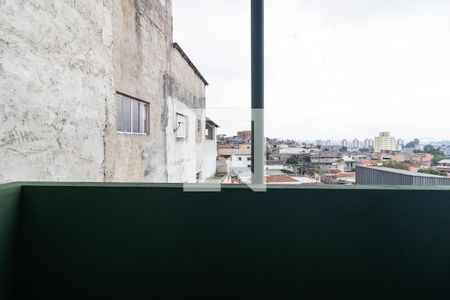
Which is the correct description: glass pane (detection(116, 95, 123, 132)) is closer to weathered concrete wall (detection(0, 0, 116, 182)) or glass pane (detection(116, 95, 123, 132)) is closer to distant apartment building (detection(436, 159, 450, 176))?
weathered concrete wall (detection(0, 0, 116, 182))

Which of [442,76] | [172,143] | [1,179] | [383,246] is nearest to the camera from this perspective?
[383,246]

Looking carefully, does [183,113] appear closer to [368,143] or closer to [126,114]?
[126,114]

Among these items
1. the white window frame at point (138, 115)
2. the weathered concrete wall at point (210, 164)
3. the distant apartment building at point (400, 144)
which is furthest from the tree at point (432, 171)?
the white window frame at point (138, 115)

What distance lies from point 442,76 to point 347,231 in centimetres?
179

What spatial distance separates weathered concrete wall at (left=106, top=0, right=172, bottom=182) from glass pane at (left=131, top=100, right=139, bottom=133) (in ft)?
0.34

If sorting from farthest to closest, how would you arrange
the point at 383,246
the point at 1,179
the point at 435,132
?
1. the point at 435,132
2. the point at 1,179
3. the point at 383,246

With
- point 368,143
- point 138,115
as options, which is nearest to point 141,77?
point 138,115

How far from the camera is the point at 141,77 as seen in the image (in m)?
3.58

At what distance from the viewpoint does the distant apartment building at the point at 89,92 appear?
5.05 feet

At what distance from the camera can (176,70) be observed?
4.80m

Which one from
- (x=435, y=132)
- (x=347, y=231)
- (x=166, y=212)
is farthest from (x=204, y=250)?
(x=435, y=132)

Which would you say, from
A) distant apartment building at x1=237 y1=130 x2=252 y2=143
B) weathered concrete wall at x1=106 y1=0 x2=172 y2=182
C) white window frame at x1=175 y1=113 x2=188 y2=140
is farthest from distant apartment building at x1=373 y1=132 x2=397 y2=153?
white window frame at x1=175 y1=113 x2=188 y2=140

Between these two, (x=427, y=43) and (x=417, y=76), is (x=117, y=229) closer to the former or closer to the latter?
(x=417, y=76)

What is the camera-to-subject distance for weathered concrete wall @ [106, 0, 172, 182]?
9.61ft
